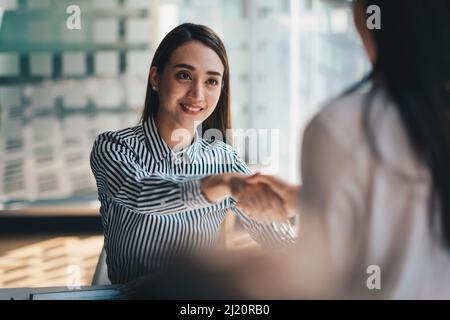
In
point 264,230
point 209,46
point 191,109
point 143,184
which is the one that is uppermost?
point 209,46

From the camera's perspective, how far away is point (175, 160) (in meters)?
1.36

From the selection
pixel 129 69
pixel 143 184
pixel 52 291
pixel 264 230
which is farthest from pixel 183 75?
pixel 52 291

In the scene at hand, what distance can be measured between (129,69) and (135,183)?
0.97 ft

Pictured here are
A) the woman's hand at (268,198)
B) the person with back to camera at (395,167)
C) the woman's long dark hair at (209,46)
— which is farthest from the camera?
the woman's long dark hair at (209,46)

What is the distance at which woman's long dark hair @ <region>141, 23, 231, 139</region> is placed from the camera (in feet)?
4.42

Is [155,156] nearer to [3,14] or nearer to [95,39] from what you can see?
[95,39]

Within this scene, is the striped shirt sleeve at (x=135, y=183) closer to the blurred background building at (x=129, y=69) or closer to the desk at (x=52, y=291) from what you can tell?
the blurred background building at (x=129, y=69)

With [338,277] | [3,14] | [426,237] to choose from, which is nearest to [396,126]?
[426,237]

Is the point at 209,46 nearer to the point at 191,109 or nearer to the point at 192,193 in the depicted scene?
the point at 191,109

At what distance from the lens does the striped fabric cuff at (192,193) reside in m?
1.28

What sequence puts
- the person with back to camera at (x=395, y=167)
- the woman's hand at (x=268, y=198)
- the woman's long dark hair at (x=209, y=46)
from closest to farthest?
the person with back to camera at (x=395, y=167)
the woman's hand at (x=268, y=198)
the woman's long dark hair at (x=209, y=46)

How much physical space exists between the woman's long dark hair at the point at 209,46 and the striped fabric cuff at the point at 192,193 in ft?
0.48

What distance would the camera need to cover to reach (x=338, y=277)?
1.07 m

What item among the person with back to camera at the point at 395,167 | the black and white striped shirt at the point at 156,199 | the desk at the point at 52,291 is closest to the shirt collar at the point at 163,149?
the black and white striped shirt at the point at 156,199
